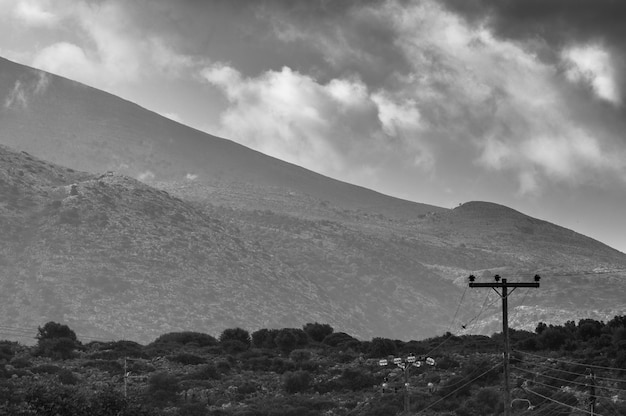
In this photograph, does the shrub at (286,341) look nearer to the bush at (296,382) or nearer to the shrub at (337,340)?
the shrub at (337,340)

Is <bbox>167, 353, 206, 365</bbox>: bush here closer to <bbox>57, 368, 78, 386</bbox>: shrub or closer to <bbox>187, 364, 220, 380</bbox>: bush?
<bbox>187, 364, 220, 380</bbox>: bush

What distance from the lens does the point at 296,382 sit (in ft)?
293

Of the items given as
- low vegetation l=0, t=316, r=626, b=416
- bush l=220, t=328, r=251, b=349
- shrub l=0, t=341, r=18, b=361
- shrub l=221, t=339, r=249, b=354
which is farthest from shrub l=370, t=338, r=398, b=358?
shrub l=0, t=341, r=18, b=361

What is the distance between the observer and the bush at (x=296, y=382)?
291 ft

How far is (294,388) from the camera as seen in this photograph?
88812 millimetres

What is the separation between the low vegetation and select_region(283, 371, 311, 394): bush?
0.09m

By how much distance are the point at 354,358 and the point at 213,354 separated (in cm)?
1421

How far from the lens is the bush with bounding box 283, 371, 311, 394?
3494 inches

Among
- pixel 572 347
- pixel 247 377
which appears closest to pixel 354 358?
pixel 247 377

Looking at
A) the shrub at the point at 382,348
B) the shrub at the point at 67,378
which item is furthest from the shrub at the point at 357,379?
the shrub at the point at 67,378

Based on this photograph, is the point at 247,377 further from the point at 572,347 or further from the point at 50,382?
the point at 572,347

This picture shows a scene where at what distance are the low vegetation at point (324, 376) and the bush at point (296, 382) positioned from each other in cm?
9

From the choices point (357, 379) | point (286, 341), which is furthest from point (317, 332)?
point (357, 379)

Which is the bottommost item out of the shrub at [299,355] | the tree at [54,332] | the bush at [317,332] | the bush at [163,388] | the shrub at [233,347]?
the bush at [163,388]
